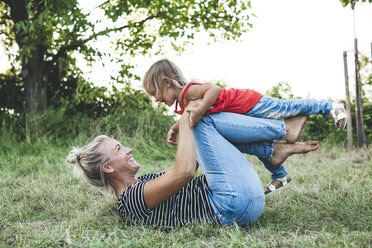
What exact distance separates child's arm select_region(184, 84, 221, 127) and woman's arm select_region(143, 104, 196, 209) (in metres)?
0.11

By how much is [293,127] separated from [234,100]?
448 millimetres

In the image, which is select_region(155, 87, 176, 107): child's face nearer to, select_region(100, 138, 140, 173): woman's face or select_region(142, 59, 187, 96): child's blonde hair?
select_region(142, 59, 187, 96): child's blonde hair

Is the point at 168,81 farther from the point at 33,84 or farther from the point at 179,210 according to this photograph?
the point at 33,84

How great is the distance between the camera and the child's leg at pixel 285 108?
2.45m

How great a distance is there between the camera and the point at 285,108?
2.45 m

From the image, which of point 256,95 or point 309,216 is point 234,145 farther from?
point 309,216

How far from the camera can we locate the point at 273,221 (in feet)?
7.89

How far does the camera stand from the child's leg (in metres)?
2.45

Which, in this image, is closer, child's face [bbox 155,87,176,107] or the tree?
child's face [bbox 155,87,176,107]

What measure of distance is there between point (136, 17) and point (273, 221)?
24.1 ft

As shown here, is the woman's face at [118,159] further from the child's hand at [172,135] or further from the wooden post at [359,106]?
the wooden post at [359,106]

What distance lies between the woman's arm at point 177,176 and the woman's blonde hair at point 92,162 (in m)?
0.51

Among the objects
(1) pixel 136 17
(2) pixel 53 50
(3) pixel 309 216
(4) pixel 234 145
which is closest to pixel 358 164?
(3) pixel 309 216

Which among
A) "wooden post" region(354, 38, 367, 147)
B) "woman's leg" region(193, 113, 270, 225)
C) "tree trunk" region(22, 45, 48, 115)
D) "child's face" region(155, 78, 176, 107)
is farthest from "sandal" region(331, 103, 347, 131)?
"tree trunk" region(22, 45, 48, 115)
